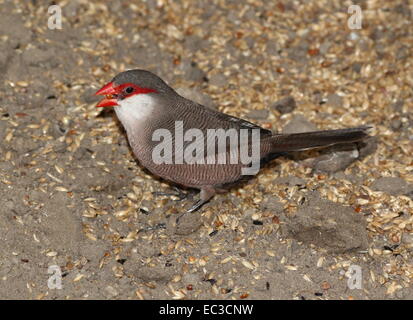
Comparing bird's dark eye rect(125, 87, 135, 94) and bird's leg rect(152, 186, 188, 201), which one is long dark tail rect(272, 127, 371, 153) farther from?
bird's dark eye rect(125, 87, 135, 94)

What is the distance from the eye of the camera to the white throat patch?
4.64 m

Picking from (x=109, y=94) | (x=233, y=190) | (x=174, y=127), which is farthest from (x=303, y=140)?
(x=109, y=94)

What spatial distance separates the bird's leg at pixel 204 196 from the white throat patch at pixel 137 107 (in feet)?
2.45

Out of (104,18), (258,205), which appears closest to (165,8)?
(104,18)

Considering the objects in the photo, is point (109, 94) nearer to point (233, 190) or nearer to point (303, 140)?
point (233, 190)

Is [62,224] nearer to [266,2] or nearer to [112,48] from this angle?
[112,48]

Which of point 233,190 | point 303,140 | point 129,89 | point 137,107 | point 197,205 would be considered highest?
point 129,89

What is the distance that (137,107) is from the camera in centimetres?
464

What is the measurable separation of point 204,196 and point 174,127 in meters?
0.63

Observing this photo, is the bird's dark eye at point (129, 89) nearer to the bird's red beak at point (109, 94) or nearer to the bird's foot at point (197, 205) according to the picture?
the bird's red beak at point (109, 94)

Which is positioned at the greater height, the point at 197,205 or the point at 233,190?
the point at 233,190

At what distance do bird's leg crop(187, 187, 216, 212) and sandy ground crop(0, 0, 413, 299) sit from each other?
0.21 feet

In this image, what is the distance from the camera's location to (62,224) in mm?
4613

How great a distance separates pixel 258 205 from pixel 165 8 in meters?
2.71
